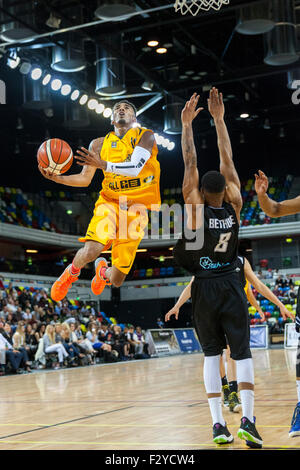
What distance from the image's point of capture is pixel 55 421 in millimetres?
6379

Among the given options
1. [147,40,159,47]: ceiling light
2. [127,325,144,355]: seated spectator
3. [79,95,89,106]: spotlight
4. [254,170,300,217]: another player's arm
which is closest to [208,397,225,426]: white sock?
[254,170,300,217]: another player's arm

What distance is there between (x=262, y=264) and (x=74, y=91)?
16551 millimetres

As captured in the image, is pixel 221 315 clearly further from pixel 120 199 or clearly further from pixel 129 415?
pixel 129 415

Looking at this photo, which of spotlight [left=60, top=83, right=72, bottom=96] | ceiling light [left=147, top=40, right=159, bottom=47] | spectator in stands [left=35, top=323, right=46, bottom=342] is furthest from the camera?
ceiling light [left=147, top=40, right=159, bottom=47]

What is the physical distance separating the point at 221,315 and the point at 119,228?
2118 millimetres

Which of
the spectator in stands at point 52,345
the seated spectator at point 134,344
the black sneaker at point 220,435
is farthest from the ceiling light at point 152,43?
the black sneaker at point 220,435

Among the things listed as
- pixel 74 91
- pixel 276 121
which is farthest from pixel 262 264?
pixel 74 91

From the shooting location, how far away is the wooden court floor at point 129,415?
15.7ft

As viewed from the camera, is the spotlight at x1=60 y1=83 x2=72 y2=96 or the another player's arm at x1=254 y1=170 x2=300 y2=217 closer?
the another player's arm at x1=254 y1=170 x2=300 y2=217

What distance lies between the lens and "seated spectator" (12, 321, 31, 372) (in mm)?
15737

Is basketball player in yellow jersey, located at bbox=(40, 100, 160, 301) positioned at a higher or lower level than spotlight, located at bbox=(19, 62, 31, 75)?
lower

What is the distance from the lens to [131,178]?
6168 millimetres

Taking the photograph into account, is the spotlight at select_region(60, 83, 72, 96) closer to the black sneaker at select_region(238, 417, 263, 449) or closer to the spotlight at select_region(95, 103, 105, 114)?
the spotlight at select_region(95, 103, 105, 114)

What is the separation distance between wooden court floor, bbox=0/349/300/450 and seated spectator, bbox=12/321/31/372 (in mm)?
4015
